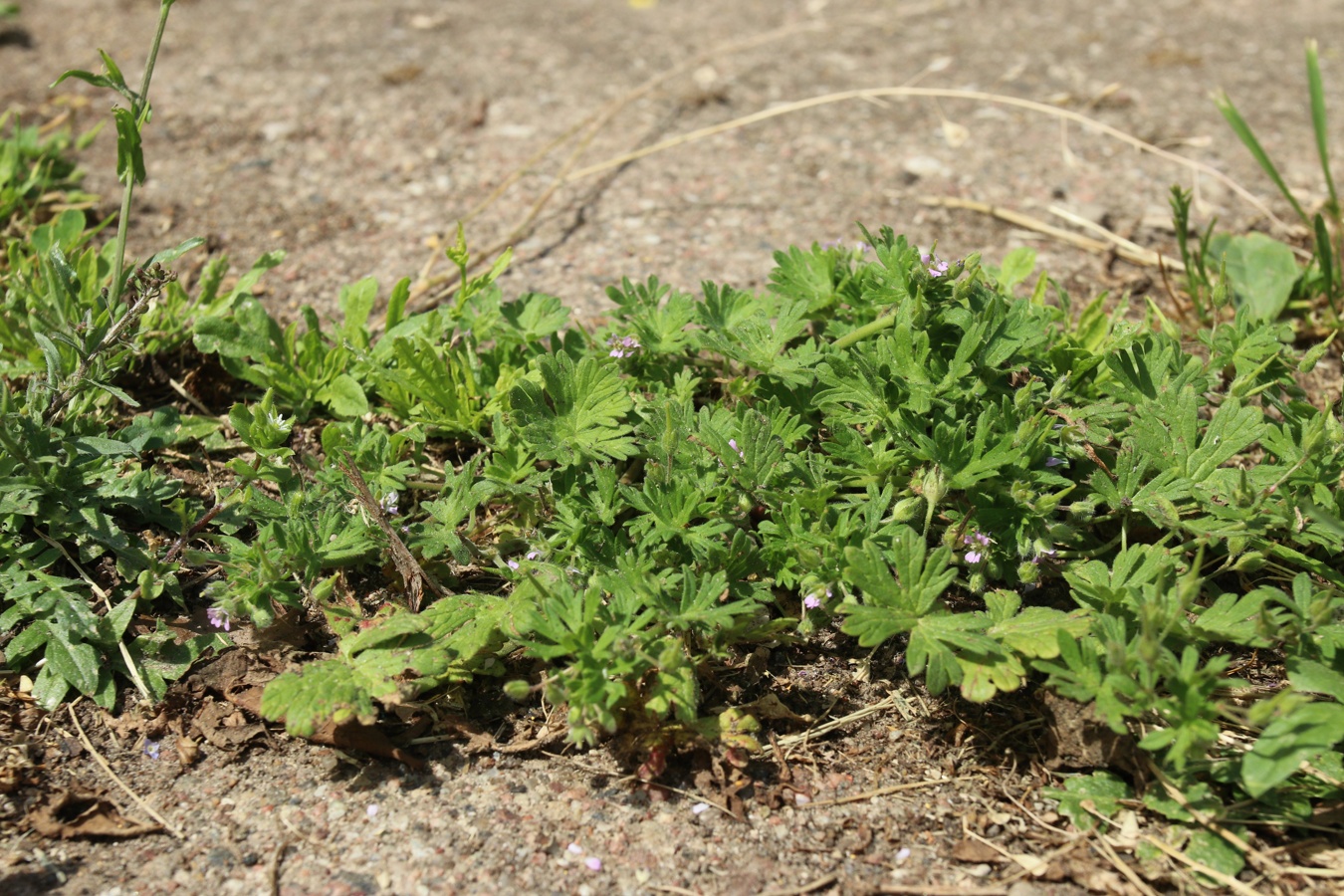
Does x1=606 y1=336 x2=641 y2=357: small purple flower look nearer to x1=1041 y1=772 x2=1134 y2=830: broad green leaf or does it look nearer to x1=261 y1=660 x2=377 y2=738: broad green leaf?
x1=261 y1=660 x2=377 y2=738: broad green leaf

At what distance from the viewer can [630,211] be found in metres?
3.97

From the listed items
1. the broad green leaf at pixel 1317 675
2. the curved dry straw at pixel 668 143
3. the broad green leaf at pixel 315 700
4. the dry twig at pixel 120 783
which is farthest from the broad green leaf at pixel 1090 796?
the curved dry straw at pixel 668 143

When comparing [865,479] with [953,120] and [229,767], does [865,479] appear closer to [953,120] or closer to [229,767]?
[229,767]

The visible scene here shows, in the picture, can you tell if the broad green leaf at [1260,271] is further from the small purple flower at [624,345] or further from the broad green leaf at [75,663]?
the broad green leaf at [75,663]

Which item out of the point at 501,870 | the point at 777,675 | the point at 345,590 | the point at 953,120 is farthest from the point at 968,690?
the point at 953,120

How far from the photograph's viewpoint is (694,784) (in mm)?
2252

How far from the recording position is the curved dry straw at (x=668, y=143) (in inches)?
150

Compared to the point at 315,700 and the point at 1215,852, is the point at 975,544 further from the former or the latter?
the point at 315,700

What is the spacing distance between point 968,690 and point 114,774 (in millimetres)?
1820

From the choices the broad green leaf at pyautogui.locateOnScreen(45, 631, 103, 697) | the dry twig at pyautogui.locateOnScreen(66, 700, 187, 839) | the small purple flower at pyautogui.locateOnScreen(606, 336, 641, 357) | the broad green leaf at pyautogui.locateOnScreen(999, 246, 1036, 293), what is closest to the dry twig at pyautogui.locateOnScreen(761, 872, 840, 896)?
the dry twig at pyautogui.locateOnScreen(66, 700, 187, 839)

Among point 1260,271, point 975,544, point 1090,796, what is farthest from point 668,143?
point 1090,796

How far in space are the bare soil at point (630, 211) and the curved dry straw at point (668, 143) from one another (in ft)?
0.15

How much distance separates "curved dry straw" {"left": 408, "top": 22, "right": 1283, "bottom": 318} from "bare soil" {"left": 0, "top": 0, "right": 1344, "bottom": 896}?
5cm

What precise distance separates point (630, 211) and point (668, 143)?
0.44 m
